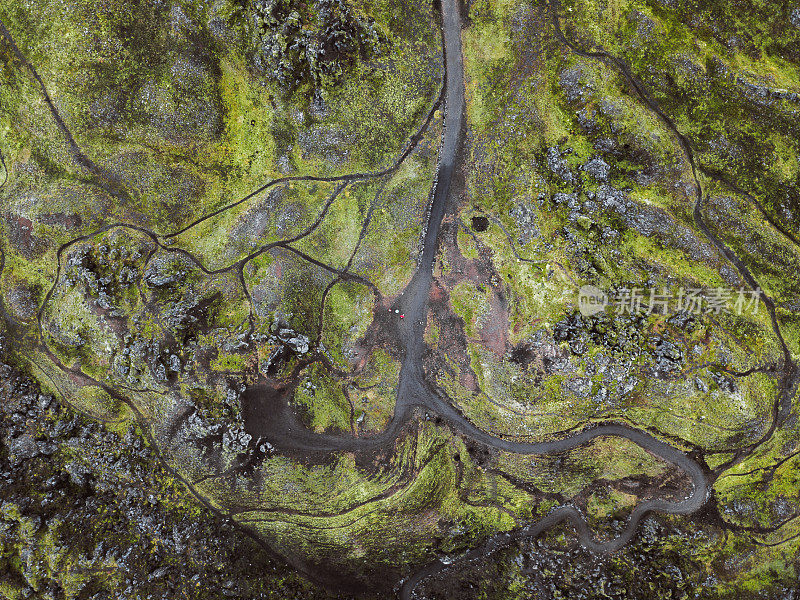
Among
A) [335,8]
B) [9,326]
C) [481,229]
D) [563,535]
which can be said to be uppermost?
[335,8]

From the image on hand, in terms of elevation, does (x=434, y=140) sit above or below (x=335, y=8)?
below

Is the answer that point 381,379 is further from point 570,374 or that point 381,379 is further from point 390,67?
point 390,67

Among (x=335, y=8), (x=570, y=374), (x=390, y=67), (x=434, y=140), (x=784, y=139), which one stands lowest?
(x=570, y=374)

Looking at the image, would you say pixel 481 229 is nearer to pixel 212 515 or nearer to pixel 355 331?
pixel 355 331

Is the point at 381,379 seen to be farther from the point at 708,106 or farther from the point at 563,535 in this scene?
the point at 708,106

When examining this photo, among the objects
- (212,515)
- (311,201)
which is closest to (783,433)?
(311,201)

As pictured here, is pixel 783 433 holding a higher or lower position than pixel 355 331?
lower

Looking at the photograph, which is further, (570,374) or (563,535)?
(563,535)

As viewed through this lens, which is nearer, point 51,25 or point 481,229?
point 51,25

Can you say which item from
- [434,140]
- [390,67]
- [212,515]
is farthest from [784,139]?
[212,515]
